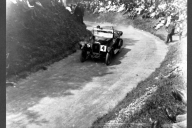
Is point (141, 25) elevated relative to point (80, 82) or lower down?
elevated

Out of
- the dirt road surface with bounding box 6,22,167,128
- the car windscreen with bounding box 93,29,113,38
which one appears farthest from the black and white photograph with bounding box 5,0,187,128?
the car windscreen with bounding box 93,29,113,38

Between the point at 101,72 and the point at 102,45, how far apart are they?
2.35 metres

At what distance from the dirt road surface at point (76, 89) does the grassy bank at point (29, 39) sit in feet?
1.58

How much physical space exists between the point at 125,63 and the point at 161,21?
108 inches

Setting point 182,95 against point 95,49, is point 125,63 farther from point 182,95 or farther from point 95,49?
point 182,95

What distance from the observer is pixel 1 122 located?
13.7 feet

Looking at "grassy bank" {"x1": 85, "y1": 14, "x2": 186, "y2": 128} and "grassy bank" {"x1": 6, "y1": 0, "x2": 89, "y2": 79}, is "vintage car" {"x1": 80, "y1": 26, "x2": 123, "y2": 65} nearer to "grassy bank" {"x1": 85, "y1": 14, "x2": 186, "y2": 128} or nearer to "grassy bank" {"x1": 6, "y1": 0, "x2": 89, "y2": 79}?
"grassy bank" {"x1": 6, "y1": 0, "x2": 89, "y2": 79}

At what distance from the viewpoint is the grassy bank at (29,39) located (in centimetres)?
597

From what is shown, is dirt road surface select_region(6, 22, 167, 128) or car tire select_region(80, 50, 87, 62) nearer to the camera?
dirt road surface select_region(6, 22, 167, 128)

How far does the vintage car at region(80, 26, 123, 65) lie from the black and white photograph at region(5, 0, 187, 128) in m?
0.06

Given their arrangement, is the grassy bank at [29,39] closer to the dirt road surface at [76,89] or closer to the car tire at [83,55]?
the dirt road surface at [76,89]

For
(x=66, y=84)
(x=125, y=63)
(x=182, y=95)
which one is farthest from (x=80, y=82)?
(x=182, y=95)

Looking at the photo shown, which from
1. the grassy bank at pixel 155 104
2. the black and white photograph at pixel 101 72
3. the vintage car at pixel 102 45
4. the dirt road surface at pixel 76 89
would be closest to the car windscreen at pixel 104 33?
the vintage car at pixel 102 45

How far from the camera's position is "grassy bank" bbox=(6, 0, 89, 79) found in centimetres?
597
